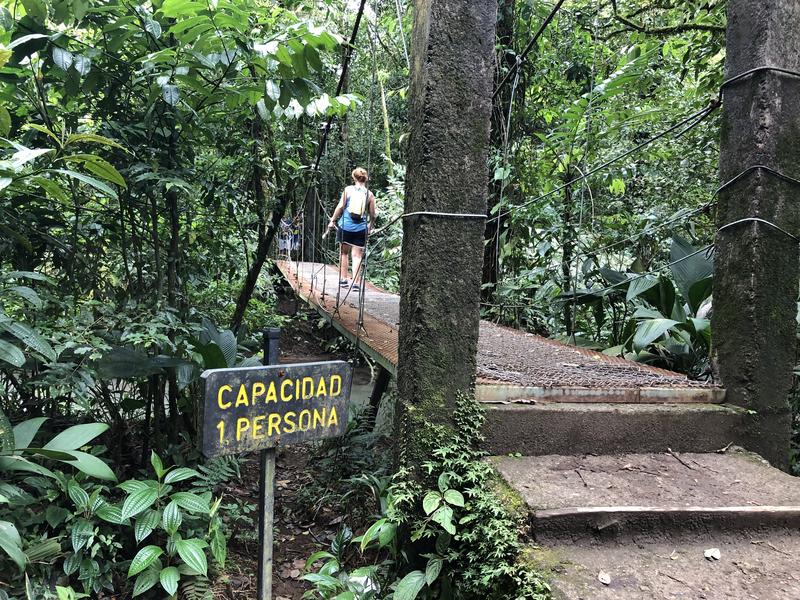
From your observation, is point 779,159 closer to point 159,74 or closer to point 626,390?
point 626,390

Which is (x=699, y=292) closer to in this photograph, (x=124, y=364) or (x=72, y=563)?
(x=124, y=364)

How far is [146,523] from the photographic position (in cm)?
177

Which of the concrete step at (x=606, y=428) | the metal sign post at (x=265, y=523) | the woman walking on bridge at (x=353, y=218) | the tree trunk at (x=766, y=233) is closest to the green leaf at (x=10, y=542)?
the metal sign post at (x=265, y=523)

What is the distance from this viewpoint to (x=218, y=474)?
7.58 ft

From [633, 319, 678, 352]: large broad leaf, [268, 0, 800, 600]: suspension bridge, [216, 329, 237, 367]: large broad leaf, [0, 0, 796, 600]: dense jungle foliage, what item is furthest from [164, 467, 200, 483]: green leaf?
[633, 319, 678, 352]: large broad leaf

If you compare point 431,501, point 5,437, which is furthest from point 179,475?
point 431,501

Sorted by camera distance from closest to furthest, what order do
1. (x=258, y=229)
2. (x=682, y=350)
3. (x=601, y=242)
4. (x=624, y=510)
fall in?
(x=624, y=510)
(x=682, y=350)
(x=258, y=229)
(x=601, y=242)

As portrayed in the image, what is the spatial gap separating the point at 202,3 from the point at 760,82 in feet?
5.59

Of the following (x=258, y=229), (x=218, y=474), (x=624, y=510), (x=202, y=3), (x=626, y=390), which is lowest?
(x=218, y=474)

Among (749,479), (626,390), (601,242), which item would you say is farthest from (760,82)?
(601,242)

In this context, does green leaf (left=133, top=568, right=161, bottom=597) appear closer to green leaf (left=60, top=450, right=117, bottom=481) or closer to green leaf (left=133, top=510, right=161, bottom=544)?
green leaf (left=133, top=510, right=161, bottom=544)

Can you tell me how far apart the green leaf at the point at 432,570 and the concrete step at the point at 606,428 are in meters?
0.32

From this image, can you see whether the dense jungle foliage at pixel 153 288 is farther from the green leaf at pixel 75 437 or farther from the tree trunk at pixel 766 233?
the tree trunk at pixel 766 233

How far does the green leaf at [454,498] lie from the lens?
126cm
